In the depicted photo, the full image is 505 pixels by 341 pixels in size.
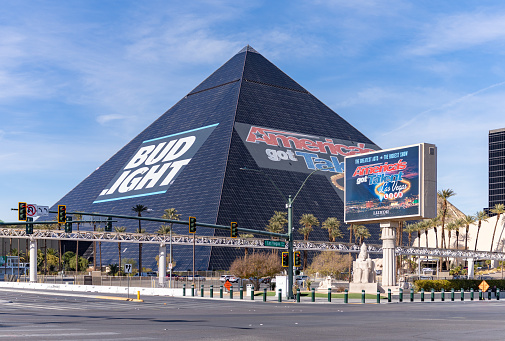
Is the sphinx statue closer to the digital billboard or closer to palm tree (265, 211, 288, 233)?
the digital billboard

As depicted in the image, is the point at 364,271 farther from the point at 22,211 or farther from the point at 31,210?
the point at 22,211

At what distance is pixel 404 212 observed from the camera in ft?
204

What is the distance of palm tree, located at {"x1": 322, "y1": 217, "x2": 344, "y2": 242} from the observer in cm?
12938

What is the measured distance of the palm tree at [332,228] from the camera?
129 metres

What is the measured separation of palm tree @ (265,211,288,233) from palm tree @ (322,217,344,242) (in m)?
9.46

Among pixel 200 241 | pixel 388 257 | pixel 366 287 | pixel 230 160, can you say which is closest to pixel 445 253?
pixel 200 241

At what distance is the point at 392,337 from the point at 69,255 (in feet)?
456

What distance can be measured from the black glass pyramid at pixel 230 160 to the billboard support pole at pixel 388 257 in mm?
56909

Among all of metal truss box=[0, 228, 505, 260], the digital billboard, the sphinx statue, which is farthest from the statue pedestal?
metal truss box=[0, 228, 505, 260]

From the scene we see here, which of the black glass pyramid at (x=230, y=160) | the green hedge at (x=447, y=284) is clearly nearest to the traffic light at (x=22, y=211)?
the green hedge at (x=447, y=284)

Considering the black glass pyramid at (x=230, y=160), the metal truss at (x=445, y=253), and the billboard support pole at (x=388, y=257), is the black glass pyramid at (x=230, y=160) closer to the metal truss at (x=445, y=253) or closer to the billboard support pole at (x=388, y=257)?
the metal truss at (x=445, y=253)

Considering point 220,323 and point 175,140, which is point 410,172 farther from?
point 175,140

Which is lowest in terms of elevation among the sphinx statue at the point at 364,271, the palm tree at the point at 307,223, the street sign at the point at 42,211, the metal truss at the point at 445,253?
the metal truss at the point at 445,253

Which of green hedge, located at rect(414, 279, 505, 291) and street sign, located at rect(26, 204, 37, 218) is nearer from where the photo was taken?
street sign, located at rect(26, 204, 37, 218)
